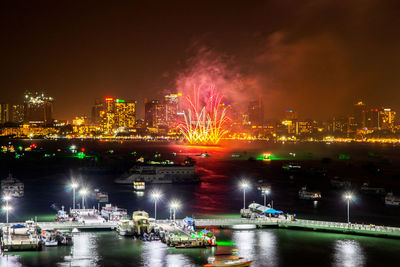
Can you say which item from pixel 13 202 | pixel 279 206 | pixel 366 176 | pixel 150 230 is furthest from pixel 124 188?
pixel 366 176

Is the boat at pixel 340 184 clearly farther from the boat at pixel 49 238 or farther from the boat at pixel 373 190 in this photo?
the boat at pixel 49 238

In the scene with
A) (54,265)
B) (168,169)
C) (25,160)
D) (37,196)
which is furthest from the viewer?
(25,160)

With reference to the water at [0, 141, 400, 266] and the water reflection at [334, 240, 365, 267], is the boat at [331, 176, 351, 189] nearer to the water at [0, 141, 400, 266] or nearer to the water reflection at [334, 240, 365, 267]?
the water at [0, 141, 400, 266]

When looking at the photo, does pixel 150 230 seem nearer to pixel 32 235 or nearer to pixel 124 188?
pixel 32 235

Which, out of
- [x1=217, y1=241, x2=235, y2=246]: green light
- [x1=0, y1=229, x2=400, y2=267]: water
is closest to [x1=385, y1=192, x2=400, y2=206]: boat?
[x1=0, y1=229, x2=400, y2=267]: water

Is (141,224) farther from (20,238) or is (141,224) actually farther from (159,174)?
(159,174)

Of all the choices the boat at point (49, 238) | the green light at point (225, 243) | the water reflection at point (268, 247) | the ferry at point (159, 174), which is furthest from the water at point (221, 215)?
the ferry at point (159, 174)

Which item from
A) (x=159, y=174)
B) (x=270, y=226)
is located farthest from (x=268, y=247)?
(x=159, y=174)
